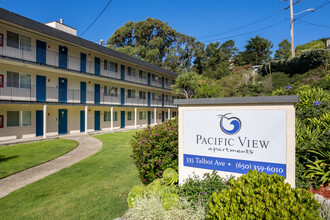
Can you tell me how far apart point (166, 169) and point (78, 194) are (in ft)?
8.60

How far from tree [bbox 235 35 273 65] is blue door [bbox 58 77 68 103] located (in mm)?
39731

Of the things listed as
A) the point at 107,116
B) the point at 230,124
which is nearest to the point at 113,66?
the point at 107,116

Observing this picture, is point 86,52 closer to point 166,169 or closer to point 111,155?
point 111,155

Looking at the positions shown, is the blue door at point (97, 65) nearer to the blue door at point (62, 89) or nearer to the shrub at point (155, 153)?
the blue door at point (62, 89)

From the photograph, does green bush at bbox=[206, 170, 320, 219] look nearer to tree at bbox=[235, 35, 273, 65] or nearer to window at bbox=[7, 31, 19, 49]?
window at bbox=[7, 31, 19, 49]

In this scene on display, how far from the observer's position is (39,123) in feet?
58.2

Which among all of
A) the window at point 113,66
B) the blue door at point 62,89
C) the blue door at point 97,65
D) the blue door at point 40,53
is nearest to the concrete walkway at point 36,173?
the blue door at point 62,89

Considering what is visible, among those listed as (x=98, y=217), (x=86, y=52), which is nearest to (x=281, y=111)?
(x=98, y=217)

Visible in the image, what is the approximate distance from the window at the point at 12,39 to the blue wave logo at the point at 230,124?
59.2ft

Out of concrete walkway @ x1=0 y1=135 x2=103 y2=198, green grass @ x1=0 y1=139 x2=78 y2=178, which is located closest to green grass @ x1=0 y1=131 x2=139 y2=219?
concrete walkway @ x1=0 y1=135 x2=103 y2=198

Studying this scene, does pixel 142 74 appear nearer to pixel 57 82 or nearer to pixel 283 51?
pixel 57 82

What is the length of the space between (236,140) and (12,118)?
18416mm

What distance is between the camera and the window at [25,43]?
16181mm

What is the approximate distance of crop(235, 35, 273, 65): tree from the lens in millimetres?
45719
